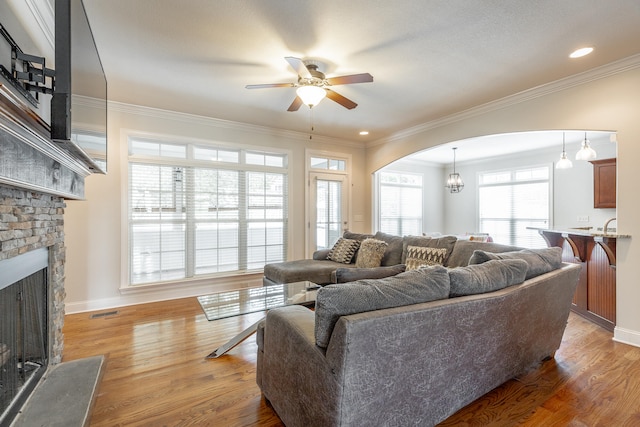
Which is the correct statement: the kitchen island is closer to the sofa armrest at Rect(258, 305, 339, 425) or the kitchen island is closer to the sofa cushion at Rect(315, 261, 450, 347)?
the sofa cushion at Rect(315, 261, 450, 347)

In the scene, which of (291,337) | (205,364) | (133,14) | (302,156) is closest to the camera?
(291,337)

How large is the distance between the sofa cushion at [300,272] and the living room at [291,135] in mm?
967

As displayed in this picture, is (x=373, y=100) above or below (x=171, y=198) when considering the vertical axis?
above

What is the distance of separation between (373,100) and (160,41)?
229 cm

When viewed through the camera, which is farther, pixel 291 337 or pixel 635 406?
pixel 635 406

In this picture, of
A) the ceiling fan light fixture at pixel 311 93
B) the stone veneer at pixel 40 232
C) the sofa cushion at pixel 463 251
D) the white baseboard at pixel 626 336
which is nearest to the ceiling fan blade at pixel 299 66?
the ceiling fan light fixture at pixel 311 93

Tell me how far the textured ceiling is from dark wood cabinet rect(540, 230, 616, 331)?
1.76 metres

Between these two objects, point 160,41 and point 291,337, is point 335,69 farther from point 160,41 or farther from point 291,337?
point 291,337

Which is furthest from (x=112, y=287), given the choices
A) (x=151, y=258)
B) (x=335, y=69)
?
(x=335, y=69)

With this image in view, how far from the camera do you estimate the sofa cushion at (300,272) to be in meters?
3.64

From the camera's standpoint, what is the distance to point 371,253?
3957mm

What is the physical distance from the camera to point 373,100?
3.69 metres

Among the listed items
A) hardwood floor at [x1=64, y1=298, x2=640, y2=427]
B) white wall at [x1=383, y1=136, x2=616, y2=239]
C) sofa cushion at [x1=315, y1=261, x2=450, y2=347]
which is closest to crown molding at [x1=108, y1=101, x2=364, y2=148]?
white wall at [x1=383, y1=136, x2=616, y2=239]

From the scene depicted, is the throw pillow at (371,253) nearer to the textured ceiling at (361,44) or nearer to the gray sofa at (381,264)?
the gray sofa at (381,264)
